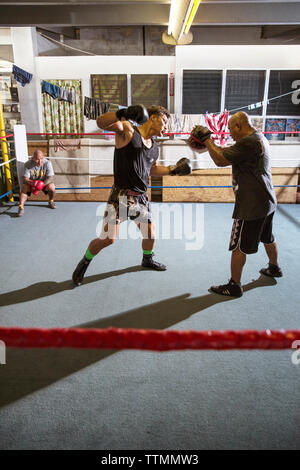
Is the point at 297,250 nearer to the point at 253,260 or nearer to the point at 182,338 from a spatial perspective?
the point at 253,260

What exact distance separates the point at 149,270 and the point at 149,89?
405 centimetres

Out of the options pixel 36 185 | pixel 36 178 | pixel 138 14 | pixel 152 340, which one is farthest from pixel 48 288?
pixel 138 14

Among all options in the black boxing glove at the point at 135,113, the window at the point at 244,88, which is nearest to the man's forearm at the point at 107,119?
the black boxing glove at the point at 135,113

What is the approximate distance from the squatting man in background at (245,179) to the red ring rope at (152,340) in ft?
4.53

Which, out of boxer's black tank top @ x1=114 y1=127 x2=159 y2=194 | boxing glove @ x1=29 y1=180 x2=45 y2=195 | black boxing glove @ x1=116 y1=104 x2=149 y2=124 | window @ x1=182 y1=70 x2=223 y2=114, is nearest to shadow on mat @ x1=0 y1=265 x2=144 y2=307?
boxer's black tank top @ x1=114 y1=127 x2=159 y2=194

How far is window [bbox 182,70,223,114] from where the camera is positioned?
18.0ft

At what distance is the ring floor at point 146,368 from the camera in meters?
1.25

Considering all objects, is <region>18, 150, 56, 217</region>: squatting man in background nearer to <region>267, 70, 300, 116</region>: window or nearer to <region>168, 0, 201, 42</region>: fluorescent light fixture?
<region>168, 0, 201, 42</region>: fluorescent light fixture

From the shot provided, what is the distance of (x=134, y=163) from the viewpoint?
229cm

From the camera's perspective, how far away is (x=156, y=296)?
7.46ft

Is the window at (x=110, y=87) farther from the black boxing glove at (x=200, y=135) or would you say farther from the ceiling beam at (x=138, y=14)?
the black boxing glove at (x=200, y=135)

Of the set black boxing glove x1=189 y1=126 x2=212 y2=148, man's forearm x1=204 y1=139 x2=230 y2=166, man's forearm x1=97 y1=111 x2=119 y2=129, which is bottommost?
man's forearm x1=204 y1=139 x2=230 y2=166

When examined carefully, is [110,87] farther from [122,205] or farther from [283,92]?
[122,205]

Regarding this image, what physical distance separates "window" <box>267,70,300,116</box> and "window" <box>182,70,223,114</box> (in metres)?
0.90
